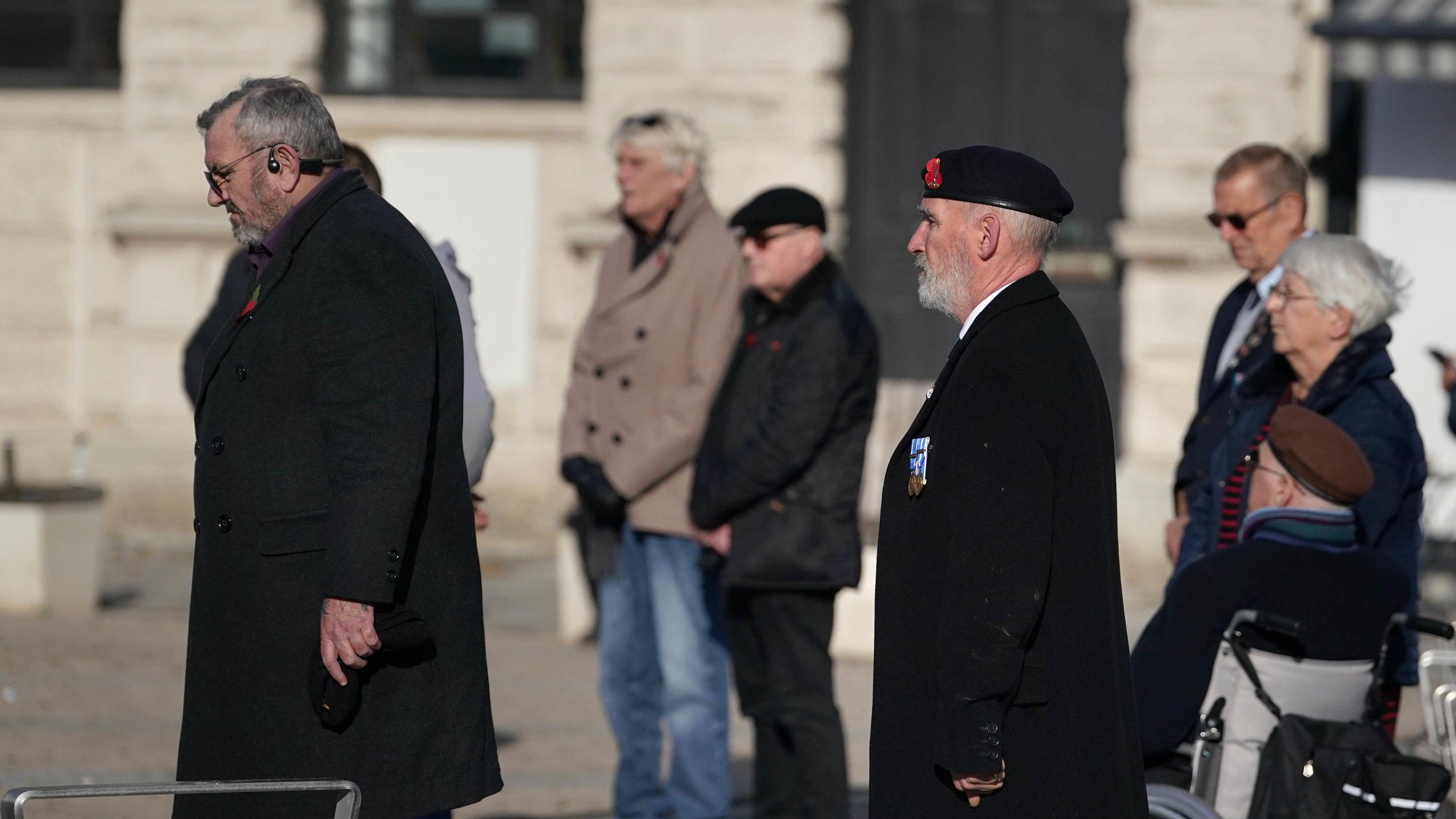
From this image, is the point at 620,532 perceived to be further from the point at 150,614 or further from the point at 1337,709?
the point at 150,614

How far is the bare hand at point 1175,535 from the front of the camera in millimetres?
5066

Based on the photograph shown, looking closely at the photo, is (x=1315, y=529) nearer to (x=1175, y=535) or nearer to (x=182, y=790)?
(x=1175, y=535)

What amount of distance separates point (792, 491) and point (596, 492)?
71 cm

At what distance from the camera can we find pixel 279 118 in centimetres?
349

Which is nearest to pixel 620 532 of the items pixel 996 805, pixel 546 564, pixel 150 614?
pixel 996 805

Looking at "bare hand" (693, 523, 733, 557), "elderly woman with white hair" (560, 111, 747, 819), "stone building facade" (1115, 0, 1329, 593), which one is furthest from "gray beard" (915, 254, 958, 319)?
"stone building facade" (1115, 0, 1329, 593)

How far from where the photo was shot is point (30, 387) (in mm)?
11719

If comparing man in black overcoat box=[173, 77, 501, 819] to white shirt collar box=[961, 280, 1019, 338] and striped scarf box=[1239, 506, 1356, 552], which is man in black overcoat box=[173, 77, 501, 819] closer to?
white shirt collar box=[961, 280, 1019, 338]

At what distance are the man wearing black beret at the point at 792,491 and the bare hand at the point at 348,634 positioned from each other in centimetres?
187

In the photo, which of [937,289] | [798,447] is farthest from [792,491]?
[937,289]

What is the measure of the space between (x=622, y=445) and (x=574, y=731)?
178 cm

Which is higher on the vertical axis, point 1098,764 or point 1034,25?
point 1034,25

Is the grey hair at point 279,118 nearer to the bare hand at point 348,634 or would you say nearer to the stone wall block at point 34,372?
the bare hand at point 348,634

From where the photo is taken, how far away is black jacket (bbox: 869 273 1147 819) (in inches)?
118
